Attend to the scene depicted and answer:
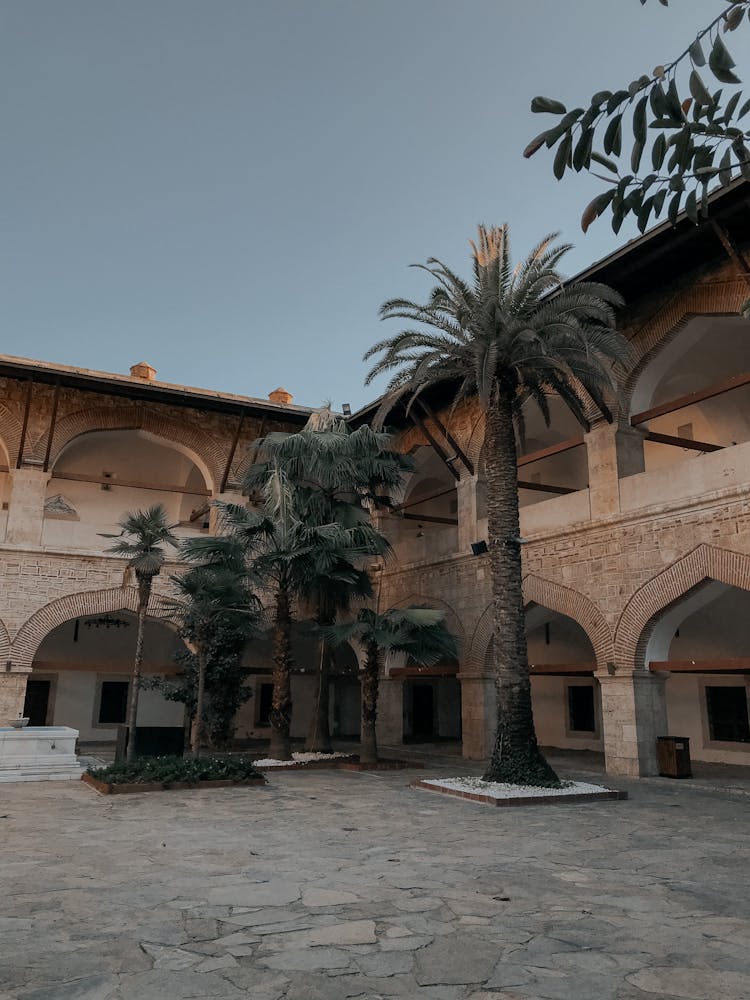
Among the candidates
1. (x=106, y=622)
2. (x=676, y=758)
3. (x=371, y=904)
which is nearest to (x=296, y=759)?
(x=676, y=758)

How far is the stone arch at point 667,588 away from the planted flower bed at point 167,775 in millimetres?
5991

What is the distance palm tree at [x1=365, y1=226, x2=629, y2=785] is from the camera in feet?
36.0

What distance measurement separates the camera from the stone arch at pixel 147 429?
1800 centimetres

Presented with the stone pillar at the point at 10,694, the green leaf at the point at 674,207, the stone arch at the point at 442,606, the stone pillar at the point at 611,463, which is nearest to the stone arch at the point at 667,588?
the stone pillar at the point at 611,463

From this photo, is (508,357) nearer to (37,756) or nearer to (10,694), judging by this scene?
(37,756)

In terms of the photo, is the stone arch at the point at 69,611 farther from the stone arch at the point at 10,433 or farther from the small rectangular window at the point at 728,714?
the small rectangular window at the point at 728,714

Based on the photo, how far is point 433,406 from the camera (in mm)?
17969

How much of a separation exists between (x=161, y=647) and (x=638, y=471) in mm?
13444

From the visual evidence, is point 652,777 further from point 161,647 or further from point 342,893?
point 161,647

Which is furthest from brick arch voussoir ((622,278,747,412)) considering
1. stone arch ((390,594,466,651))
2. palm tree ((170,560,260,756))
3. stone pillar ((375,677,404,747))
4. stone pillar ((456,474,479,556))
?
stone pillar ((375,677,404,747))

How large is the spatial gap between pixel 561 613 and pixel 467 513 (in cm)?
354

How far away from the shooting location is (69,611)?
56.1 feet

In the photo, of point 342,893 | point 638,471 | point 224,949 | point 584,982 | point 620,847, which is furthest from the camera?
point 638,471

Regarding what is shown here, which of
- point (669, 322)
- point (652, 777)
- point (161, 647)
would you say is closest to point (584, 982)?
point (652, 777)
